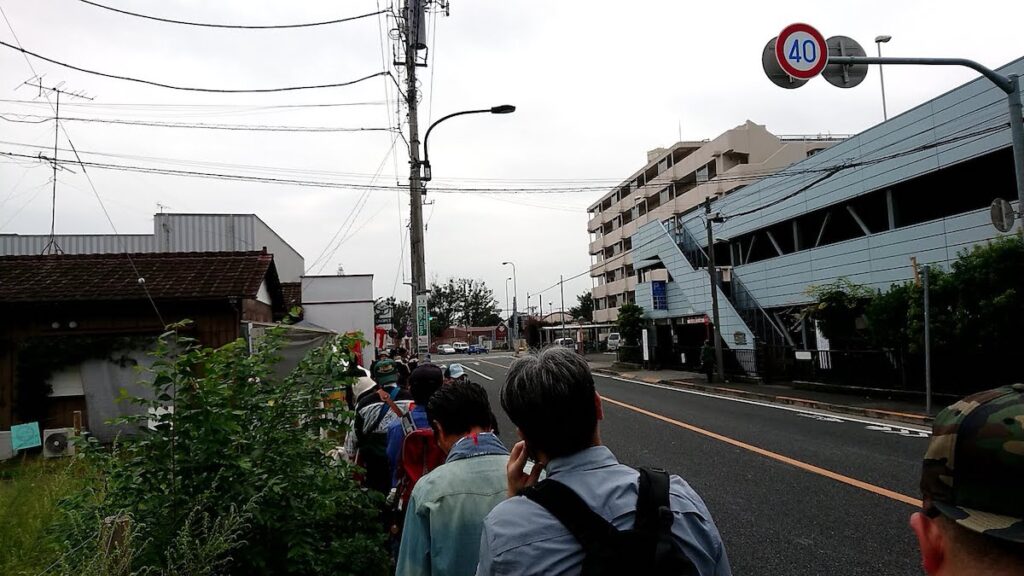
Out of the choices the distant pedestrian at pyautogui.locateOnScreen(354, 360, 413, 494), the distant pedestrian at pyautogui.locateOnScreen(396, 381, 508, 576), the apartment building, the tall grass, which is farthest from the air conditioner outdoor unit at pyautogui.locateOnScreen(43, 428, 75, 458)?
the apartment building

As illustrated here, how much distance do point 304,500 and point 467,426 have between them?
113cm

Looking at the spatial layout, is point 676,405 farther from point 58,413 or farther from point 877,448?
point 58,413

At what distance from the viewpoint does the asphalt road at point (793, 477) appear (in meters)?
4.78

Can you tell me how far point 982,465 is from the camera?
100 cm

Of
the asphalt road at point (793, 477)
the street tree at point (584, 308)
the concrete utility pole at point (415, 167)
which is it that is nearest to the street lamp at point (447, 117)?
the concrete utility pole at point (415, 167)

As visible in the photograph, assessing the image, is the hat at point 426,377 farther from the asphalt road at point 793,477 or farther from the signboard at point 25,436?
the signboard at point 25,436

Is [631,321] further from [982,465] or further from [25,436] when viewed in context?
[982,465]

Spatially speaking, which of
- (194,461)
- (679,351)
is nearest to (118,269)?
(194,461)

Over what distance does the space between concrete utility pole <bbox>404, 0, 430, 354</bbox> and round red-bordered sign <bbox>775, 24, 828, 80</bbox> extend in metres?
7.84

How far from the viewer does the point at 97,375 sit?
36.6 ft

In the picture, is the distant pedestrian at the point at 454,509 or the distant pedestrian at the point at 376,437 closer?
the distant pedestrian at the point at 454,509

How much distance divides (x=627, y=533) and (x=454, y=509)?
1.03m

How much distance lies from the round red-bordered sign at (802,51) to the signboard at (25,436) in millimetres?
12341

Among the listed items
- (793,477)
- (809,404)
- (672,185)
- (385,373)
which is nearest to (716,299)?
(809,404)
